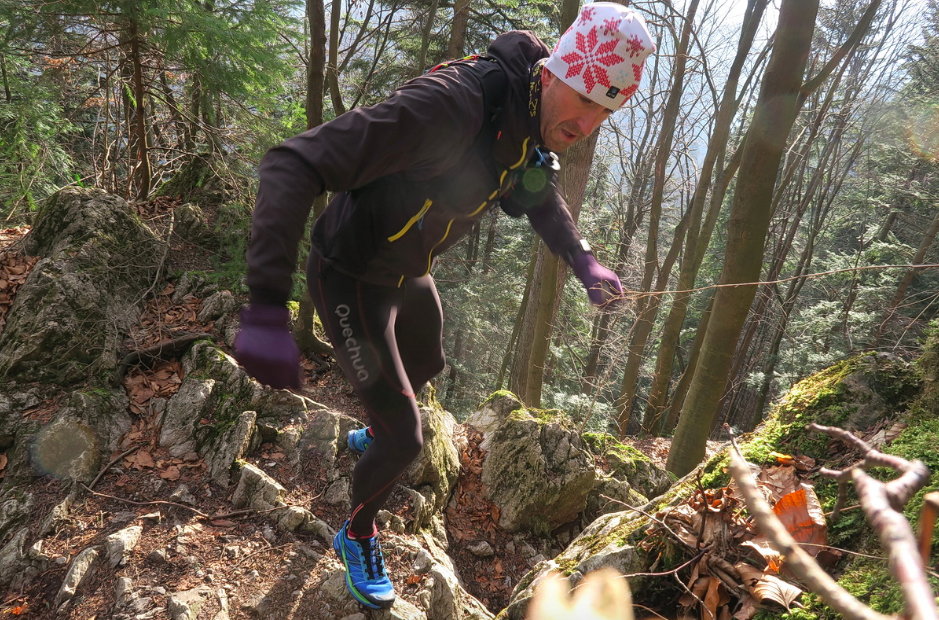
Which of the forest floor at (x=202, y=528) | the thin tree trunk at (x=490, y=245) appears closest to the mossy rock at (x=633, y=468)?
the forest floor at (x=202, y=528)

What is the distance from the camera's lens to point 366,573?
274cm

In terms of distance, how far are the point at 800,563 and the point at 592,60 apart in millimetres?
2054

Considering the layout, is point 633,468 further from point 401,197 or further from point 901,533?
point 901,533

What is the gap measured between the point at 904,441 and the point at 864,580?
2.18 ft

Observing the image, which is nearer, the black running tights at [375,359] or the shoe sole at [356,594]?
the black running tights at [375,359]

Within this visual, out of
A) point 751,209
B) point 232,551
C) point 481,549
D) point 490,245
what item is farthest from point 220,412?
point 490,245

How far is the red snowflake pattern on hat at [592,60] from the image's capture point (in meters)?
2.07

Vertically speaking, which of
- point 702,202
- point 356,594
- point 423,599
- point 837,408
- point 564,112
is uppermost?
point 564,112

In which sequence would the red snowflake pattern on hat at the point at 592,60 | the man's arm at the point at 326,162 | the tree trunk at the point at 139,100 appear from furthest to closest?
→ the tree trunk at the point at 139,100
the red snowflake pattern on hat at the point at 592,60
the man's arm at the point at 326,162

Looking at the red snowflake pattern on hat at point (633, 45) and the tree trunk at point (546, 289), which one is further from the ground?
the red snowflake pattern on hat at point (633, 45)

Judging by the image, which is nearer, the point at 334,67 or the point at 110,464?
the point at 110,464

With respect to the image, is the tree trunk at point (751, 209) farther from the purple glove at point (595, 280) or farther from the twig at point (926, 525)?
the twig at point (926, 525)

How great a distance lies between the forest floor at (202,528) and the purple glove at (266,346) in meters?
1.78

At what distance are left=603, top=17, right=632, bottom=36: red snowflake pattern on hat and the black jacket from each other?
12.3 inches
